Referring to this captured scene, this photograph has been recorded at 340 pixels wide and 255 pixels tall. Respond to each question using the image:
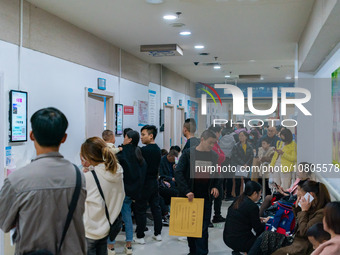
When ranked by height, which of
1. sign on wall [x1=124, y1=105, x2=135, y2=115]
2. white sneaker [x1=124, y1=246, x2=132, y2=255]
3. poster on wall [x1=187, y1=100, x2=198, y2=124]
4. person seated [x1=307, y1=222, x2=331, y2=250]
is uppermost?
poster on wall [x1=187, y1=100, x2=198, y2=124]

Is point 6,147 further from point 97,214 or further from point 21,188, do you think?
point 21,188

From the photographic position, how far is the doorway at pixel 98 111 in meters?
6.09

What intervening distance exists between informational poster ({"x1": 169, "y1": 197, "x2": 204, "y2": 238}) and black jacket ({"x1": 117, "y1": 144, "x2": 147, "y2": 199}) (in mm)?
648

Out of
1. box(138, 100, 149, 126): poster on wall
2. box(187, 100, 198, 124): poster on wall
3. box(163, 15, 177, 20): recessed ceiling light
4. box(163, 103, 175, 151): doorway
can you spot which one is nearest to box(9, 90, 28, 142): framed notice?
box(163, 15, 177, 20): recessed ceiling light

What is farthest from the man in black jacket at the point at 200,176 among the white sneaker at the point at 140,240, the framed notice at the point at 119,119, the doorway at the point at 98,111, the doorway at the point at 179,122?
the doorway at the point at 179,122

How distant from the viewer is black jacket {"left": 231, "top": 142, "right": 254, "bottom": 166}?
23.6ft

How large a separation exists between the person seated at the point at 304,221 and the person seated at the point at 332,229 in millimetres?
543

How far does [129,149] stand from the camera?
4.66m

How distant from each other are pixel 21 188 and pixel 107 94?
500 cm

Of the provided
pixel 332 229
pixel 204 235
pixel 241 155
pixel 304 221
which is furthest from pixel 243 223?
pixel 241 155

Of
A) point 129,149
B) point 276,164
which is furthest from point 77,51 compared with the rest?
point 276,164

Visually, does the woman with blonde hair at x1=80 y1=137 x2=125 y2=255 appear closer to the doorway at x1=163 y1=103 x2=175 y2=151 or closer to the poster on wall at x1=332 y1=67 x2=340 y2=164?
the poster on wall at x1=332 y1=67 x2=340 y2=164

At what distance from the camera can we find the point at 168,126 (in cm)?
1091

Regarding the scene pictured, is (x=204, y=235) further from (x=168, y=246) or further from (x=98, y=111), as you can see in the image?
(x=98, y=111)
